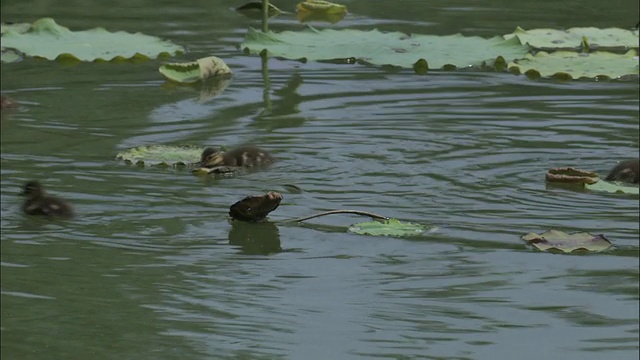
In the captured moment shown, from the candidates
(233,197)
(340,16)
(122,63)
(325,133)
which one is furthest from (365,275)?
(340,16)

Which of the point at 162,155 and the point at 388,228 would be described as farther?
the point at 162,155

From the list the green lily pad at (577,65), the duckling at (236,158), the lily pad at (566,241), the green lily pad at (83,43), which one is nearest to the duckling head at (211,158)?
the duckling at (236,158)

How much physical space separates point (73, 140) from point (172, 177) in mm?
736

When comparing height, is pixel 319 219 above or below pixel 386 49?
below

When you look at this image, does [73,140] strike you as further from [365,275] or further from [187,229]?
[365,275]

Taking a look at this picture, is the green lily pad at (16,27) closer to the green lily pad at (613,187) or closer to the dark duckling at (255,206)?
the dark duckling at (255,206)

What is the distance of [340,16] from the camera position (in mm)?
10016

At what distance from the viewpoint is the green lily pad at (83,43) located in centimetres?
852

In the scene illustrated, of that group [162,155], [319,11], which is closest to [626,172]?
[162,155]

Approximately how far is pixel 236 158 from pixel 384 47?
214cm

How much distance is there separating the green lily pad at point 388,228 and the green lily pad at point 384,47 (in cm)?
246

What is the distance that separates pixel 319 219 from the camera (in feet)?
18.6

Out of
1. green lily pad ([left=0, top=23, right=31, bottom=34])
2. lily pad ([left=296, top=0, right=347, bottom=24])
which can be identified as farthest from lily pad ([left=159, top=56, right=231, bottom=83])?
lily pad ([left=296, top=0, right=347, bottom=24])

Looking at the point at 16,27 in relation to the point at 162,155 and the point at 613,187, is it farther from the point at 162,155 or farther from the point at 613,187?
the point at 613,187
